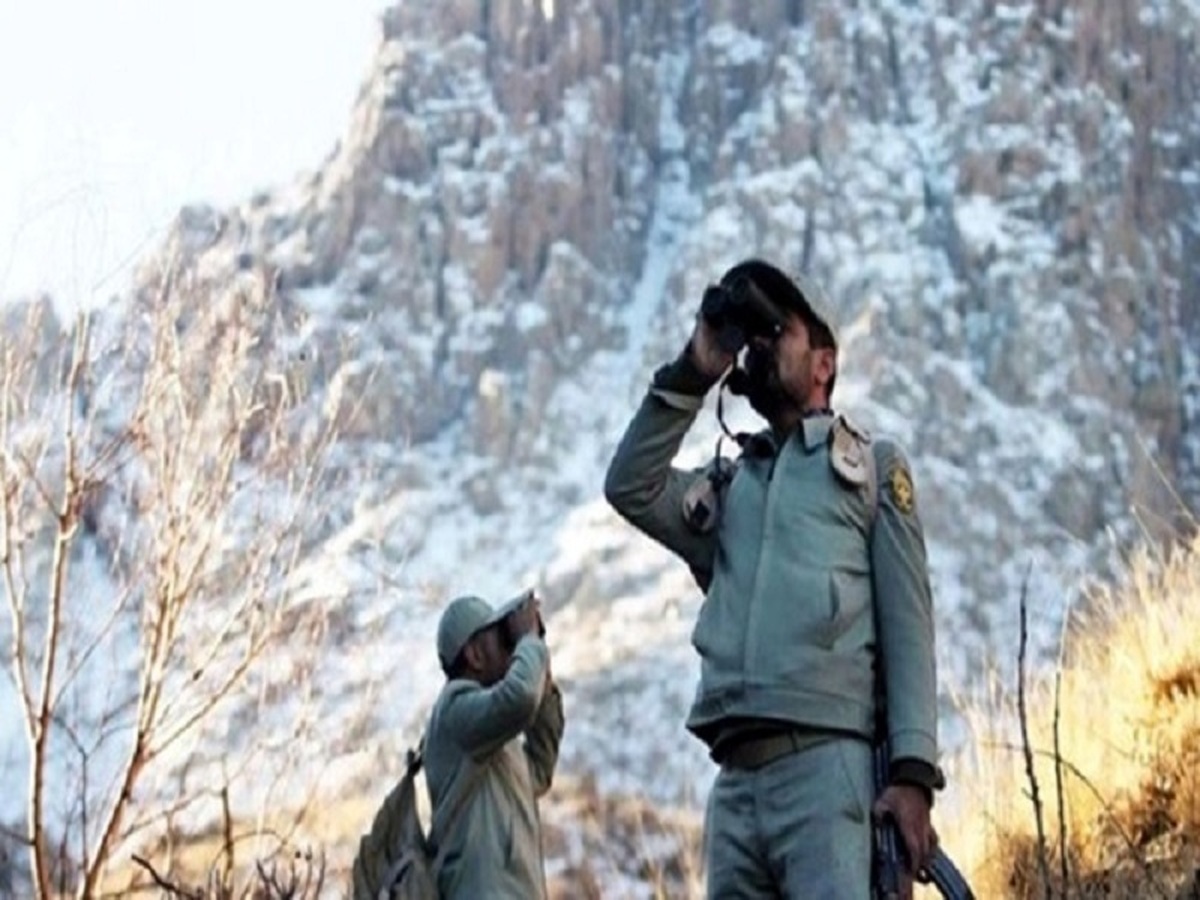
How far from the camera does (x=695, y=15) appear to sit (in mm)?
65125

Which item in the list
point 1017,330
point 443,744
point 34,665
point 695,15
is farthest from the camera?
point 695,15

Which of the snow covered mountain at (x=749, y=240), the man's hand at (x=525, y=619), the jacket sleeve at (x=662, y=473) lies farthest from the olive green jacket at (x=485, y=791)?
the snow covered mountain at (x=749, y=240)

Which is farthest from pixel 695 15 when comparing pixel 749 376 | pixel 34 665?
pixel 749 376

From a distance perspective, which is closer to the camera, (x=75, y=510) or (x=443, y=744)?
(x=443, y=744)

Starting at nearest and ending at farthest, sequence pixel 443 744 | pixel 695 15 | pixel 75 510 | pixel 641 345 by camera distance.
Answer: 1. pixel 443 744
2. pixel 75 510
3. pixel 641 345
4. pixel 695 15

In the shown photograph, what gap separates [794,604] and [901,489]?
24 centimetres

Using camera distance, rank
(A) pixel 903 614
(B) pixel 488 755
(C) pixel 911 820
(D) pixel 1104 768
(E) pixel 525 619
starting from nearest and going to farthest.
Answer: (C) pixel 911 820 → (A) pixel 903 614 → (B) pixel 488 755 → (E) pixel 525 619 → (D) pixel 1104 768

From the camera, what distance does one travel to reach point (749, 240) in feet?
188

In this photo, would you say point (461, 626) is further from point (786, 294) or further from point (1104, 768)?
point (786, 294)

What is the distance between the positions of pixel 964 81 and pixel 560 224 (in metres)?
11.6

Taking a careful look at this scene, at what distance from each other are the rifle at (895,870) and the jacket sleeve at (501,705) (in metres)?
1.57

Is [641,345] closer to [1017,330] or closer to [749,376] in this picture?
[1017,330]

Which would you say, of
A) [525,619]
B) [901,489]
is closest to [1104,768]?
[525,619]

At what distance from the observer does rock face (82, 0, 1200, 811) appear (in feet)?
168
